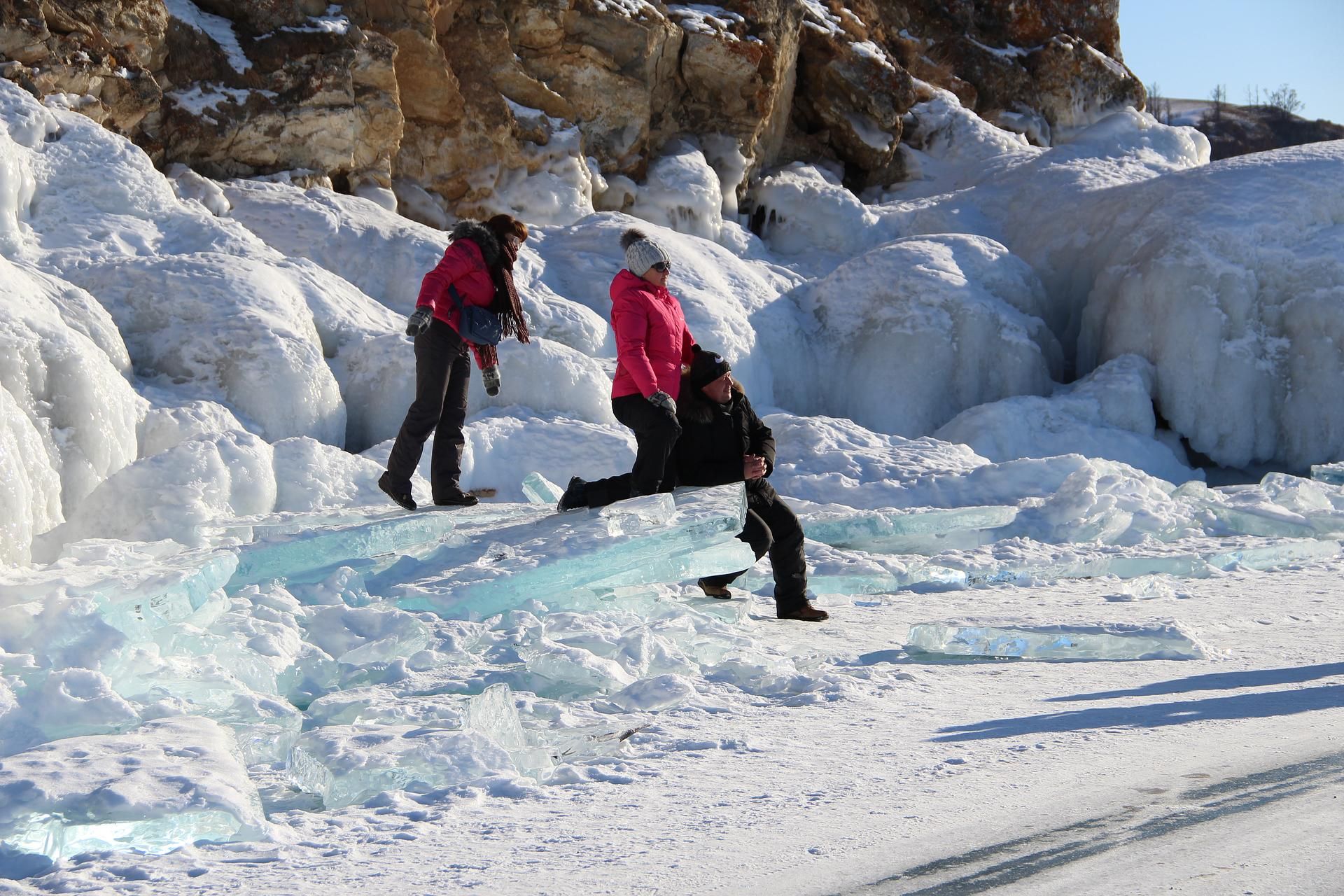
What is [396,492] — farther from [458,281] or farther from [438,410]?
[458,281]

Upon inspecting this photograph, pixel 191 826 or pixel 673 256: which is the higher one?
pixel 673 256

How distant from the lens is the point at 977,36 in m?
21.0

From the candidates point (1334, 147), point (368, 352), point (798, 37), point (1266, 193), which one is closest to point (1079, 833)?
point (368, 352)

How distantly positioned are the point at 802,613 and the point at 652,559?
66 cm

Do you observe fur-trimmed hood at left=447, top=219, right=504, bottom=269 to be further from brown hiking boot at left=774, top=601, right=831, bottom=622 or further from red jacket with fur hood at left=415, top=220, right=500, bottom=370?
brown hiking boot at left=774, top=601, right=831, bottom=622

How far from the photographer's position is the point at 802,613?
207 inches

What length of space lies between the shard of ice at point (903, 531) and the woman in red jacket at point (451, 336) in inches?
82.8

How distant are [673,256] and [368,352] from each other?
4231 mm

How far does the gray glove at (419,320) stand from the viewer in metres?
5.89

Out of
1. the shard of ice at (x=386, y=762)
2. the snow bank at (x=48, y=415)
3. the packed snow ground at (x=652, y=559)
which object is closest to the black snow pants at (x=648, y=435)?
the packed snow ground at (x=652, y=559)

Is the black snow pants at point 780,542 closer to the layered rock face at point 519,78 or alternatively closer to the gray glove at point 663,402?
the gray glove at point 663,402

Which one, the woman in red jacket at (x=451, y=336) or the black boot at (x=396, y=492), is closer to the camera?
the woman in red jacket at (x=451, y=336)

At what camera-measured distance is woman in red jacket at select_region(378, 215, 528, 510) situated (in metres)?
6.18

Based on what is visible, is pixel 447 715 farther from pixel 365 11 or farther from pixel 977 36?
pixel 977 36
